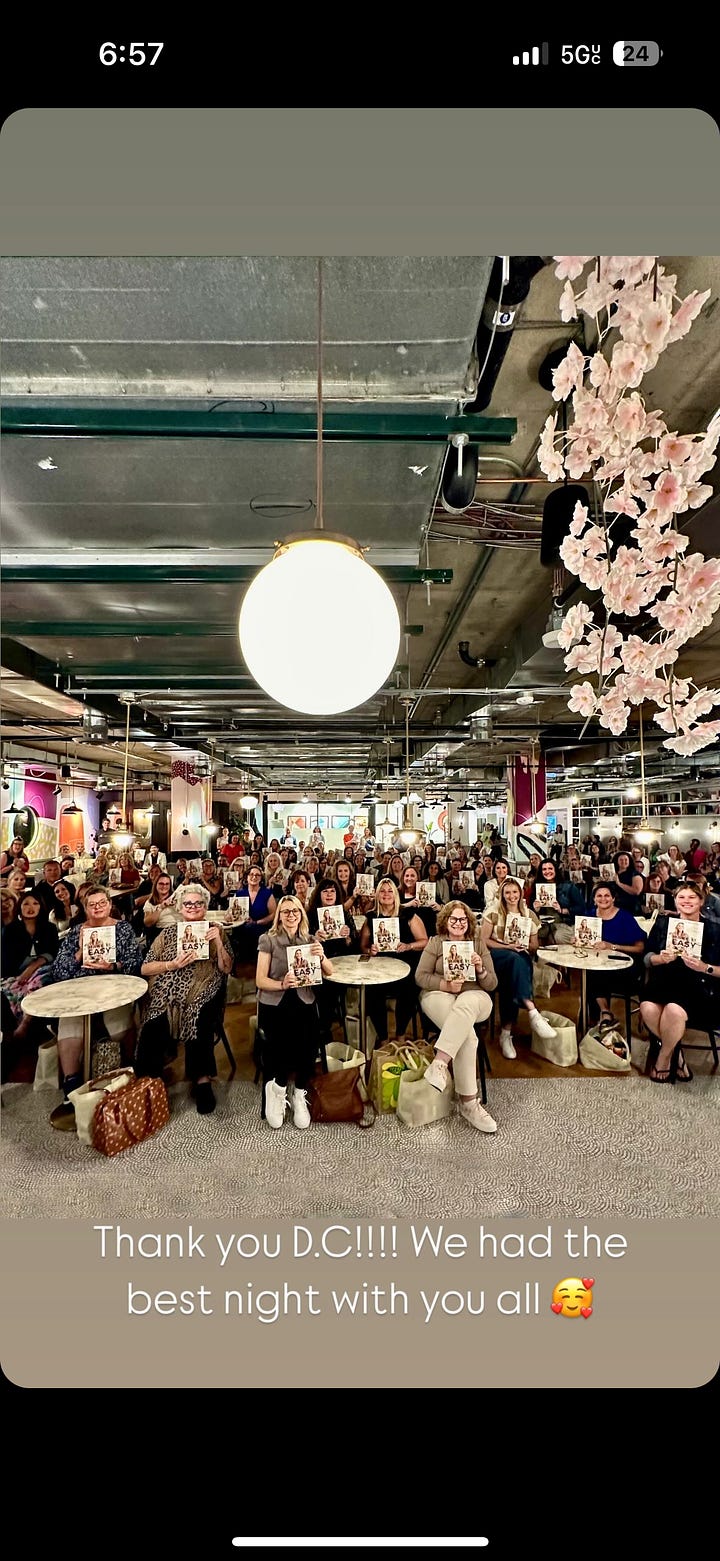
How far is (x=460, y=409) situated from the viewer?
1.99m

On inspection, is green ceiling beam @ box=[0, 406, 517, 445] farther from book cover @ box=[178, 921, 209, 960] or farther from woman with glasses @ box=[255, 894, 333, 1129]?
book cover @ box=[178, 921, 209, 960]

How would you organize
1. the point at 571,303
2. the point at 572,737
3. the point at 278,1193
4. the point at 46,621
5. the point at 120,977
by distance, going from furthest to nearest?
the point at 572,737 < the point at 46,621 < the point at 120,977 < the point at 278,1193 < the point at 571,303

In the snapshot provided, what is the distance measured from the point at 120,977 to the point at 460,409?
3599 millimetres

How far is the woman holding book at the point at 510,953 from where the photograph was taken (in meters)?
4.40

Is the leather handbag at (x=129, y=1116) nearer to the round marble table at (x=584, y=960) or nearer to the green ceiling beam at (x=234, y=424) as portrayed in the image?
the round marble table at (x=584, y=960)

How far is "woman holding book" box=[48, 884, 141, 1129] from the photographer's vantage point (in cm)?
357

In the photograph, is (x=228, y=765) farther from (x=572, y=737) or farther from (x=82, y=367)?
(x=82, y=367)

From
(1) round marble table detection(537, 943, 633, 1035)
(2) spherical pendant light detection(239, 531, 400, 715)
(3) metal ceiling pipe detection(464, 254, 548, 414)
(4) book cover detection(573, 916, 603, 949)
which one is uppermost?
(3) metal ceiling pipe detection(464, 254, 548, 414)

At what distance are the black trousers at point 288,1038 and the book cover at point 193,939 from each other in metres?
0.50

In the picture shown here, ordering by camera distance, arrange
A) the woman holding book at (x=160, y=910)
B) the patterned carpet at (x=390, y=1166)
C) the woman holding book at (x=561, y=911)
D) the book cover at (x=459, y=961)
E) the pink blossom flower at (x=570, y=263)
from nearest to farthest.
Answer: the pink blossom flower at (x=570, y=263) < the patterned carpet at (x=390, y=1166) < the book cover at (x=459, y=961) < the woman holding book at (x=160, y=910) < the woman holding book at (x=561, y=911)

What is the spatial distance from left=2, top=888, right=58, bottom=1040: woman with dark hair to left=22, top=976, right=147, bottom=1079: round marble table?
0.69 metres

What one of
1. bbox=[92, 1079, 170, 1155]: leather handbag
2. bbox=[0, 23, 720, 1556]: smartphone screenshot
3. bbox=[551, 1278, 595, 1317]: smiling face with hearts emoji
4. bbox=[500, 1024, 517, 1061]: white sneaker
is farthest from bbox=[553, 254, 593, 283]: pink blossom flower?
bbox=[500, 1024, 517, 1061]: white sneaker
